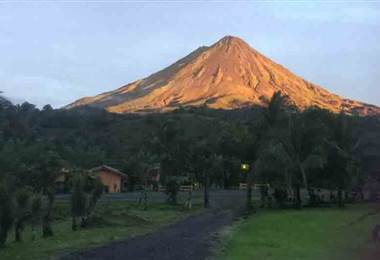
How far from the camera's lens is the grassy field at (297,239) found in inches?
737

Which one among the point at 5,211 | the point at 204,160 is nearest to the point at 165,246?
the point at 5,211

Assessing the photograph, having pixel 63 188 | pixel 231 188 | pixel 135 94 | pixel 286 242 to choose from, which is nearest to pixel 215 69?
pixel 135 94

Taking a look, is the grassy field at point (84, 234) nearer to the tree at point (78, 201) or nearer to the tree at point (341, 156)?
the tree at point (78, 201)

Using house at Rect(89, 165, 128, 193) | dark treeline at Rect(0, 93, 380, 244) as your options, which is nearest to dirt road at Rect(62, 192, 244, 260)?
dark treeline at Rect(0, 93, 380, 244)

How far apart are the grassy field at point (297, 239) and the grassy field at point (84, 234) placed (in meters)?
4.33

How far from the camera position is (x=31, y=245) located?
898 inches

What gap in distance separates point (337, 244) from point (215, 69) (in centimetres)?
15459

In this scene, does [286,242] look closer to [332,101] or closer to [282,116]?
[282,116]

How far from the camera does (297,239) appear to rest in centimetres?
2356

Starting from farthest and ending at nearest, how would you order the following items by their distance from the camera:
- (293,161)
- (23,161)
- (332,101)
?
(332,101) → (23,161) → (293,161)

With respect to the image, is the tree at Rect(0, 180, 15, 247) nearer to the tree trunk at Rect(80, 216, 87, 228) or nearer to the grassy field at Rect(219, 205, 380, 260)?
the grassy field at Rect(219, 205, 380, 260)

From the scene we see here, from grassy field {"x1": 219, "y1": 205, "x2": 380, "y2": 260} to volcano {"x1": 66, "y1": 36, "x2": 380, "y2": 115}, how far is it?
114 meters

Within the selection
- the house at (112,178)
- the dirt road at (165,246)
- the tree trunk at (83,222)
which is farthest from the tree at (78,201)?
the house at (112,178)

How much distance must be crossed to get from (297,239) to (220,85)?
143499 mm
